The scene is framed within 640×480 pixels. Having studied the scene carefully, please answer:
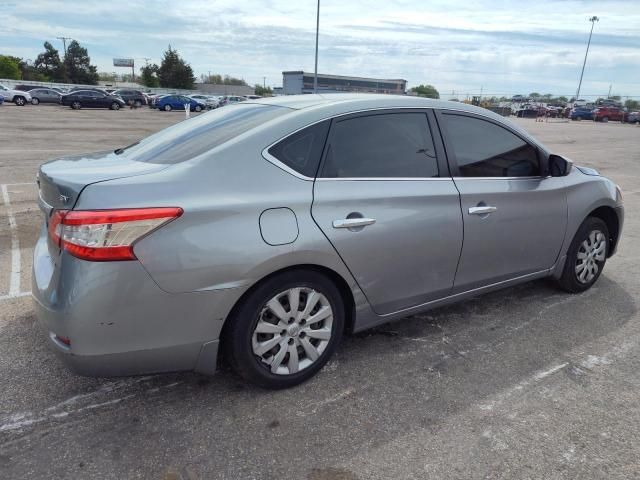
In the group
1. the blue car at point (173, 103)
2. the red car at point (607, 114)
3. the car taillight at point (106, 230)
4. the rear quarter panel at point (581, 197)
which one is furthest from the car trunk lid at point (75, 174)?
the red car at point (607, 114)

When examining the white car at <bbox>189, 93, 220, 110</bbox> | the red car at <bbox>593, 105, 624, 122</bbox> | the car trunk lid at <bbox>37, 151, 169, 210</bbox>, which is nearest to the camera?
the car trunk lid at <bbox>37, 151, 169, 210</bbox>

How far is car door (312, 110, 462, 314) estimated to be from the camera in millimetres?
2922

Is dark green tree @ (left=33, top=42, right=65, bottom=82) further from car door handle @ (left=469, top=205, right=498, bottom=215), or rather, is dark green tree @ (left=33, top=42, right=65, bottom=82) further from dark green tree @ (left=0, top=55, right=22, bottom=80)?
car door handle @ (left=469, top=205, right=498, bottom=215)

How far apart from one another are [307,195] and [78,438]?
5.48ft

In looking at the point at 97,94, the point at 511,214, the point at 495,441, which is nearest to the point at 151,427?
the point at 495,441

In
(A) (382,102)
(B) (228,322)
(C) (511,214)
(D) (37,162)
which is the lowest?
(D) (37,162)

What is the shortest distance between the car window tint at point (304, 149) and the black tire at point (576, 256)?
259 cm

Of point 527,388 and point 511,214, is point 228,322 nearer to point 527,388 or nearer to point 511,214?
point 527,388

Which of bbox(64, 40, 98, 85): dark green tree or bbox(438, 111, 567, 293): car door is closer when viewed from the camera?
bbox(438, 111, 567, 293): car door

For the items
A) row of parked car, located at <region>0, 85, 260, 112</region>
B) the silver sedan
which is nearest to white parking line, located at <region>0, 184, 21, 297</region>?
the silver sedan

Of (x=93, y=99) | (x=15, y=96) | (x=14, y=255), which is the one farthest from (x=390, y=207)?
(x=15, y=96)

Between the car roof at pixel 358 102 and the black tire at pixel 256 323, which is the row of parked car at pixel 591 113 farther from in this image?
the black tire at pixel 256 323

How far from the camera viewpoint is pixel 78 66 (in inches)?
3398

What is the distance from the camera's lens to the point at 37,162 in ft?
36.7
